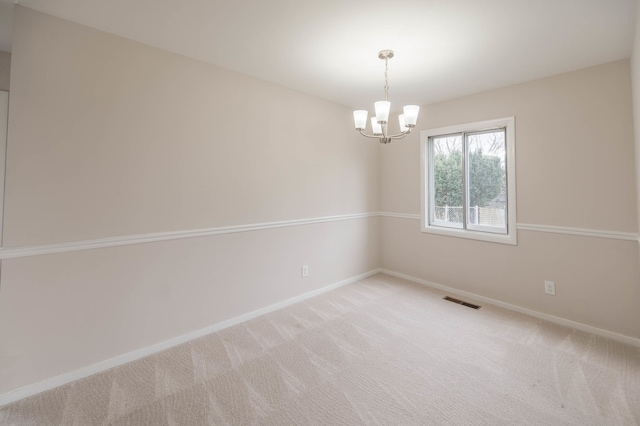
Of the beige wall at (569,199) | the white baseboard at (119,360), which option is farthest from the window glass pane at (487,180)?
the white baseboard at (119,360)

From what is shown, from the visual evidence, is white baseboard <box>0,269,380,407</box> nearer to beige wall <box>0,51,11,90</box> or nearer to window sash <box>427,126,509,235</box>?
beige wall <box>0,51,11,90</box>

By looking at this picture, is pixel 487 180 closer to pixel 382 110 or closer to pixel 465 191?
pixel 465 191

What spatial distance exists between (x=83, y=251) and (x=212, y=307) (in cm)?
113

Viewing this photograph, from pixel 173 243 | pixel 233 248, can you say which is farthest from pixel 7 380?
pixel 233 248

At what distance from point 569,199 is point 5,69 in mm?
4630

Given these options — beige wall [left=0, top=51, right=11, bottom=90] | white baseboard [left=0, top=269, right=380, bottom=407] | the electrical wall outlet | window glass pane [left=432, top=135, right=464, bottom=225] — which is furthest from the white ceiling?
white baseboard [left=0, top=269, right=380, bottom=407]

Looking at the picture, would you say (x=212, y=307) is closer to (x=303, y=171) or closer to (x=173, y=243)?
(x=173, y=243)

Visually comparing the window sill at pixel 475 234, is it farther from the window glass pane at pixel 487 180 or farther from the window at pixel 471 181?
the window glass pane at pixel 487 180

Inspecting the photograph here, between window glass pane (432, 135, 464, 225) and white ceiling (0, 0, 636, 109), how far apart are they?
3.24 ft

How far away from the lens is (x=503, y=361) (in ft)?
6.98

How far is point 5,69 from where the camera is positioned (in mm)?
1697

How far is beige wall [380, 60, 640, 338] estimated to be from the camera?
2385mm

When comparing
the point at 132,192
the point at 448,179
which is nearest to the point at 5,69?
the point at 132,192

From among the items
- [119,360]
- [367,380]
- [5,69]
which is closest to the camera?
[5,69]
